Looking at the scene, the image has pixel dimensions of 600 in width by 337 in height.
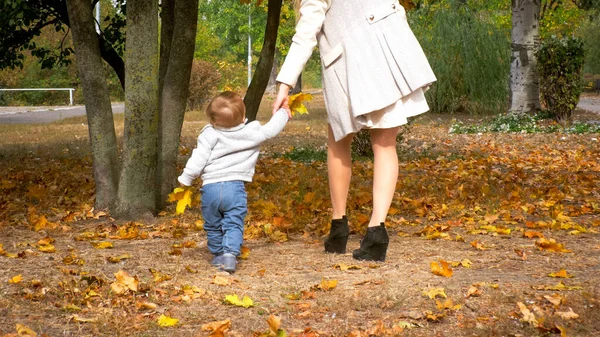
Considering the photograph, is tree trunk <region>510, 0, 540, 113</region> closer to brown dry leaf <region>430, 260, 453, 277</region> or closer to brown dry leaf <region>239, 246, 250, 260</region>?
brown dry leaf <region>239, 246, 250, 260</region>

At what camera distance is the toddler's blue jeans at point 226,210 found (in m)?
4.97

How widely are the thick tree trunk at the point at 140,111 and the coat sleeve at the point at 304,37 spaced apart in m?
1.95

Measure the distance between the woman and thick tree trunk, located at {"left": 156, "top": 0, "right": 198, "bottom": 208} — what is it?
2475 mm

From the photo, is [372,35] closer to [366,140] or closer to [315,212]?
[315,212]

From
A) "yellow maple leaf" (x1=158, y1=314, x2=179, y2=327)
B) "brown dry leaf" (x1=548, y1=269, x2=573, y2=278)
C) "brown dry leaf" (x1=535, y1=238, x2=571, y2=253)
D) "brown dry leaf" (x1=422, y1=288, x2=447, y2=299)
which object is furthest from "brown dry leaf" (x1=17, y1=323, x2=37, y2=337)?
"brown dry leaf" (x1=535, y1=238, x2=571, y2=253)

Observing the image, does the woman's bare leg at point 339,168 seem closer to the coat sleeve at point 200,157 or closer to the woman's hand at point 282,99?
the woman's hand at point 282,99

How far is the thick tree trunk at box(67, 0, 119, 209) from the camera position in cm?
679

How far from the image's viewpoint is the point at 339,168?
5.07m

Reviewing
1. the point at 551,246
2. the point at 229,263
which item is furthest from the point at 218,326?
the point at 551,246

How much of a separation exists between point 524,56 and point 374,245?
1417 cm

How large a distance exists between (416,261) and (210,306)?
54.0 inches

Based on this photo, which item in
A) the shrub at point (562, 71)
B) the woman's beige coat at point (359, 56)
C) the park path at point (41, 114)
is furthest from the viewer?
the park path at point (41, 114)

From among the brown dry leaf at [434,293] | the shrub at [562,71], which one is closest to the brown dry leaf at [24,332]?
the brown dry leaf at [434,293]

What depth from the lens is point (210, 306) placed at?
408cm
